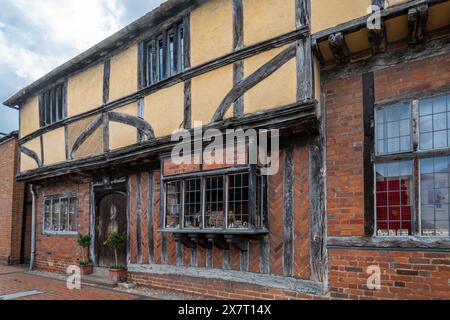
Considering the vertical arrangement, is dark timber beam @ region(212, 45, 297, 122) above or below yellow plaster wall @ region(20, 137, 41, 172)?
above

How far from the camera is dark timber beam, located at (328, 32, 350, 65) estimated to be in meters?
5.42

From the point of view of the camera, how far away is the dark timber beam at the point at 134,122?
806 centimetres

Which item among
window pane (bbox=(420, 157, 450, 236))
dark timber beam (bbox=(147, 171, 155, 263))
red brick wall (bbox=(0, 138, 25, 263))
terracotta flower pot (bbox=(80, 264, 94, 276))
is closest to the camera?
window pane (bbox=(420, 157, 450, 236))

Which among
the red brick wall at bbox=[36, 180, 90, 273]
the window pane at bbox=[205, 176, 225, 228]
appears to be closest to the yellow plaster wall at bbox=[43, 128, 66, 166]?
the red brick wall at bbox=[36, 180, 90, 273]

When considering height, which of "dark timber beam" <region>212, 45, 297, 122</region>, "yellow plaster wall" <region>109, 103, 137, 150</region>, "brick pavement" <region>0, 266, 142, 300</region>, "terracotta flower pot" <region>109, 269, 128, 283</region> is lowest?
"brick pavement" <region>0, 266, 142, 300</region>

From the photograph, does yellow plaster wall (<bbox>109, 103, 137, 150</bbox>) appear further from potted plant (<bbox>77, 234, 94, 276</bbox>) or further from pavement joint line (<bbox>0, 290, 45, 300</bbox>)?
pavement joint line (<bbox>0, 290, 45, 300</bbox>)

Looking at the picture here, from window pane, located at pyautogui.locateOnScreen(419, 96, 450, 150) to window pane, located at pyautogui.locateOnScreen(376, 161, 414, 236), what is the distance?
38 centimetres

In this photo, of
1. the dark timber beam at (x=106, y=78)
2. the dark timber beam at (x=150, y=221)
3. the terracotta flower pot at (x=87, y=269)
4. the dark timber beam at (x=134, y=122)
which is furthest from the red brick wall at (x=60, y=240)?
the dark timber beam at (x=150, y=221)

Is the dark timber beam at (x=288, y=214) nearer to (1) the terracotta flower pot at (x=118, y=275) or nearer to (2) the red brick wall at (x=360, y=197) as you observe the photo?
(2) the red brick wall at (x=360, y=197)

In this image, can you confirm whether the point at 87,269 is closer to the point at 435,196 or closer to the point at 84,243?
the point at 84,243

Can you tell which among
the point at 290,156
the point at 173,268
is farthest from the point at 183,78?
the point at 173,268

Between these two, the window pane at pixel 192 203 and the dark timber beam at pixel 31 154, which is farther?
the dark timber beam at pixel 31 154

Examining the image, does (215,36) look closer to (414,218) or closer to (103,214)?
(414,218)

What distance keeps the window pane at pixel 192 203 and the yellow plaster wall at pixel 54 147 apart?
494 centimetres
